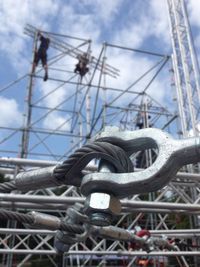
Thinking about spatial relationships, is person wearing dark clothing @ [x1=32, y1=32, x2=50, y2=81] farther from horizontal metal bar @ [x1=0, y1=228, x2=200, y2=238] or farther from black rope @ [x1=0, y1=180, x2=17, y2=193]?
black rope @ [x1=0, y1=180, x2=17, y2=193]

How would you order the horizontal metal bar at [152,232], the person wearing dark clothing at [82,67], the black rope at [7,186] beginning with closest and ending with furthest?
1. the black rope at [7,186]
2. the horizontal metal bar at [152,232]
3. the person wearing dark clothing at [82,67]

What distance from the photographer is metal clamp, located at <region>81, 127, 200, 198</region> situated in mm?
674

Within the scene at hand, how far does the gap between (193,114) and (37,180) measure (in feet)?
23.8

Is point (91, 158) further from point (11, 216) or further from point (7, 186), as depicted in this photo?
point (11, 216)

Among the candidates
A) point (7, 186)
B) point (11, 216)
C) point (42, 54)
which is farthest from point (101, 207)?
point (42, 54)

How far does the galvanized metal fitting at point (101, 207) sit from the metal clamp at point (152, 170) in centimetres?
1

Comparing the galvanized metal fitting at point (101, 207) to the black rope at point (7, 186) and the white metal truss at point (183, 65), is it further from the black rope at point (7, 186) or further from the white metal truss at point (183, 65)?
the white metal truss at point (183, 65)

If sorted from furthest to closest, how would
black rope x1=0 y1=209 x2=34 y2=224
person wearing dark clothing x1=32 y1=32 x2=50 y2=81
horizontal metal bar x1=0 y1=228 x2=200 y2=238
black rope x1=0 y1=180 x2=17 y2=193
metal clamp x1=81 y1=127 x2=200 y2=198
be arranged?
person wearing dark clothing x1=32 y1=32 x2=50 y2=81 < horizontal metal bar x1=0 y1=228 x2=200 y2=238 < black rope x1=0 y1=209 x2=34 y2=224 < black rope x1=0 y1=180 x2=17 y2=193 < metal clamp x1=81 y1=127 x2=200 y2=198

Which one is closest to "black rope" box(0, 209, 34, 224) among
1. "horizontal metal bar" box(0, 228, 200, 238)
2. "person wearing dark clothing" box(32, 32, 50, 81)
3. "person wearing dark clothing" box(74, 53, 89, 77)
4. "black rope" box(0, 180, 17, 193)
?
"black rope" box(0, 180, 17, 193)

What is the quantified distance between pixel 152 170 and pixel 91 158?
0.46 ft

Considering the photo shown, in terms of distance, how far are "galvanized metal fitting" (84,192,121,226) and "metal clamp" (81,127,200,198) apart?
1cm

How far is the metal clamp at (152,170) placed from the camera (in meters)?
0.67

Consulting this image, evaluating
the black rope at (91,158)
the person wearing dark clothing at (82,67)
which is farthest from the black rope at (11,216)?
the person wearing dark clothing at (82,67)

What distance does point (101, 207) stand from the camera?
734 millimetres
